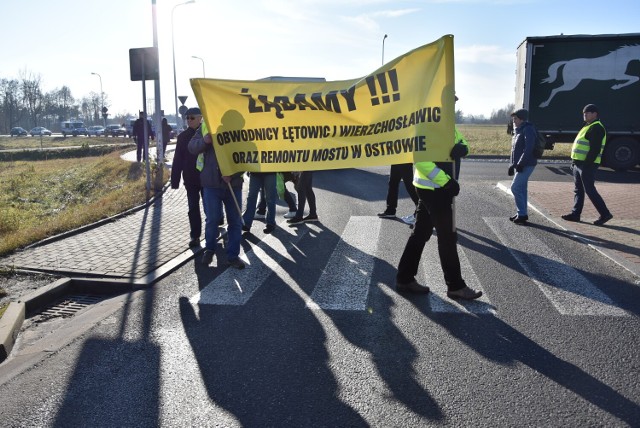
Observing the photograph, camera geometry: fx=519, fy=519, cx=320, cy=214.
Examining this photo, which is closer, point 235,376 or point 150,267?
point 235,376

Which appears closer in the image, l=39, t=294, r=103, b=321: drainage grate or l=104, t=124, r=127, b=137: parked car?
l=39, t=294, r=103, b=321: drainage grate

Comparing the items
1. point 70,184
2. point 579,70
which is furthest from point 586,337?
point 70,184

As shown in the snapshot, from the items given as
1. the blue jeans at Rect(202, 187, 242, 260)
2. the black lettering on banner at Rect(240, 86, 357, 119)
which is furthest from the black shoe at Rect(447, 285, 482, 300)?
the blue jeans at Rect(202, 187, 242, 260)

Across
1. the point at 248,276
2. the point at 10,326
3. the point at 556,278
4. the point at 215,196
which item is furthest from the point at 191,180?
the point at 556,278

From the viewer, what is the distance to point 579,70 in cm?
1677

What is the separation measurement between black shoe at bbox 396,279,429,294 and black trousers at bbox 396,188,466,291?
39mm

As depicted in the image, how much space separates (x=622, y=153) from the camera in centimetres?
1672

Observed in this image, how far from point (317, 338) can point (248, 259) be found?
2.68 meters

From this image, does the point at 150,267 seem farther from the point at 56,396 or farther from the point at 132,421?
the point at 132,421

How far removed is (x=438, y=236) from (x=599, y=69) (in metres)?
14.9

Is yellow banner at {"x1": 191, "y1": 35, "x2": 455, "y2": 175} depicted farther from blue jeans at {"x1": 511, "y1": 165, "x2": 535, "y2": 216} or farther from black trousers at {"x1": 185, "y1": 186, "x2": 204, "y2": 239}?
blue jeans at {"x1": 511, "y1": 165, "x2": 535, "y2": 216}

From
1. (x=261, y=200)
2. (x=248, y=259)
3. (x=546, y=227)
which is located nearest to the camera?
(x=248, y=259)

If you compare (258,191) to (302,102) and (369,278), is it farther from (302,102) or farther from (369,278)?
(369,278)

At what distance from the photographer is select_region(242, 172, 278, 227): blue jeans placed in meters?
7.98
